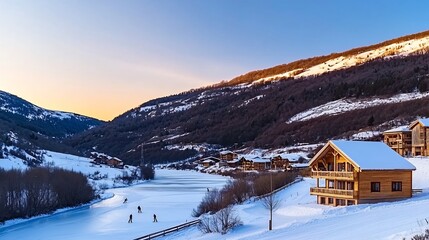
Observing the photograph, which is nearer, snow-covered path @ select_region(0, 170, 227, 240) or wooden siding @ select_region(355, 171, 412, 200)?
wooden siding @ select_region(355, 171, 412, 200)

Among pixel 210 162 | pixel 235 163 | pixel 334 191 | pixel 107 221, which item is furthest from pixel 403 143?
pixel 210 162

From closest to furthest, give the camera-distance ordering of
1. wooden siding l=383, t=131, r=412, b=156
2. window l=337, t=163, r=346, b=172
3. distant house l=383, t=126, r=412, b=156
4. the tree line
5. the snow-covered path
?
window l=337, t=163, r=346, b=172 < the snow-covered path < the tree line < distant house l=383, t=126, r=412, b=156 < wooden siding l=383, t=131, r=412, b=156

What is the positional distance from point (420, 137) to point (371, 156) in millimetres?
26145

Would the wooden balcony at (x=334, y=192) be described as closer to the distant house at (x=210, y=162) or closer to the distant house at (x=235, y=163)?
the distant house at (x=235, y=163)

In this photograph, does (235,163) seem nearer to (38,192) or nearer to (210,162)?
(210,162)

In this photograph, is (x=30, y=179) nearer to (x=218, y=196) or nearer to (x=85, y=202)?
(x=85, y=202)

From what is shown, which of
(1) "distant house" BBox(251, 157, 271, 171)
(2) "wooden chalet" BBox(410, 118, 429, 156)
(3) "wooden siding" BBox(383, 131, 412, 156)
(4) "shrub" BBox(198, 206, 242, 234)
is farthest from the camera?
(1) "distant house" BBox(251, 157, 271, 171)

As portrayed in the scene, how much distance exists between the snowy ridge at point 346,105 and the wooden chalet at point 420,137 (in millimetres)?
71603

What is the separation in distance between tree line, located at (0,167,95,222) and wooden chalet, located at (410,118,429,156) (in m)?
44.2

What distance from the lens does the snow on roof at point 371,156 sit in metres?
34.1

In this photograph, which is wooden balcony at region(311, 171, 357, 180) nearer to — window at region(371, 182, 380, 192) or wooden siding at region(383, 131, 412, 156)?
window at region(371, 182, 380, 192)

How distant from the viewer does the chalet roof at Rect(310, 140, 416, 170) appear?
112 ft

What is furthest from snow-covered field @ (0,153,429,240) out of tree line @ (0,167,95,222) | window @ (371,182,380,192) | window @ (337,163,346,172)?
window @ (337,163,346,172)

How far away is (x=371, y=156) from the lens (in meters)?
35.1
